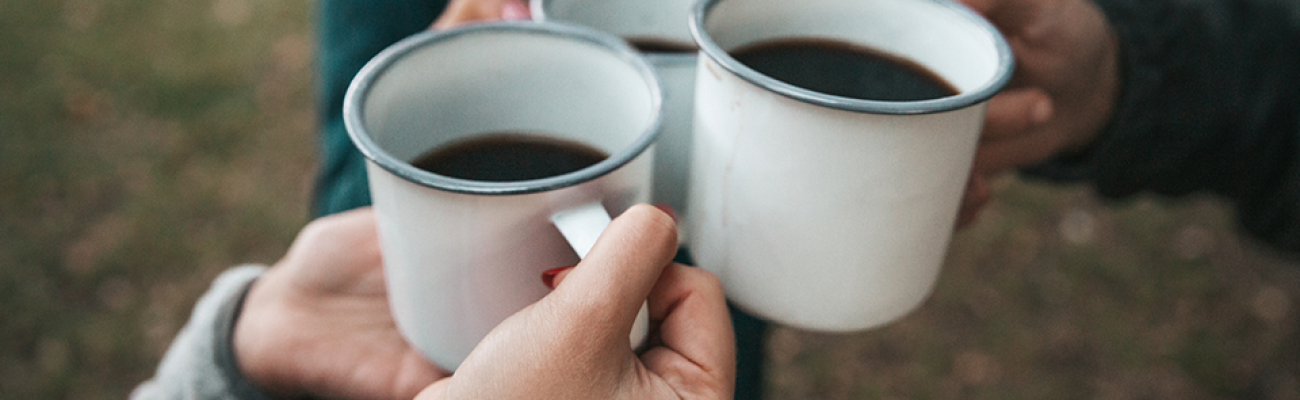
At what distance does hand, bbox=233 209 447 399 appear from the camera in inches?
43.5

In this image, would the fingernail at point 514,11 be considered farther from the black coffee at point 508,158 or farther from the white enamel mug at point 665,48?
the black coffee at point 508,158

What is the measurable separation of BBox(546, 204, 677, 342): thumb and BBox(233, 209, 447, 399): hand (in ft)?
1.41

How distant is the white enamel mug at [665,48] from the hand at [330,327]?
1.20 ft

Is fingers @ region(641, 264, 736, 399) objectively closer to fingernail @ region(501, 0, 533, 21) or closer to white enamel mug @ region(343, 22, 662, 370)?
white enamel mug @ region(343, 22, 662, 370)

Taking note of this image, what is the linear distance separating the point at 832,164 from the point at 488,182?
0.29 m

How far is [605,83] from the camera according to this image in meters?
0.91

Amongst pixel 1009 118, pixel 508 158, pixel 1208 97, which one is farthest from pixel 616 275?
pixel 1208 97

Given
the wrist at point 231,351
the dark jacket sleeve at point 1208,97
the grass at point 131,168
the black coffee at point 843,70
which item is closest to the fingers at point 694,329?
the black coffee at point 843,70

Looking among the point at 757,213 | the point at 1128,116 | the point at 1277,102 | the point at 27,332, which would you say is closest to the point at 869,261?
the point at 757,213

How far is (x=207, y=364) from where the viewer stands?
1148mm

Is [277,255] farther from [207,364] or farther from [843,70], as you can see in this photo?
[843,70]

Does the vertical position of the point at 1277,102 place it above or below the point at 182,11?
above

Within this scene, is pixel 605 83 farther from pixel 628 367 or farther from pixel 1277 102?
pixel 1277 102

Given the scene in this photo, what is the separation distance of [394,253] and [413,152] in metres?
0.15
